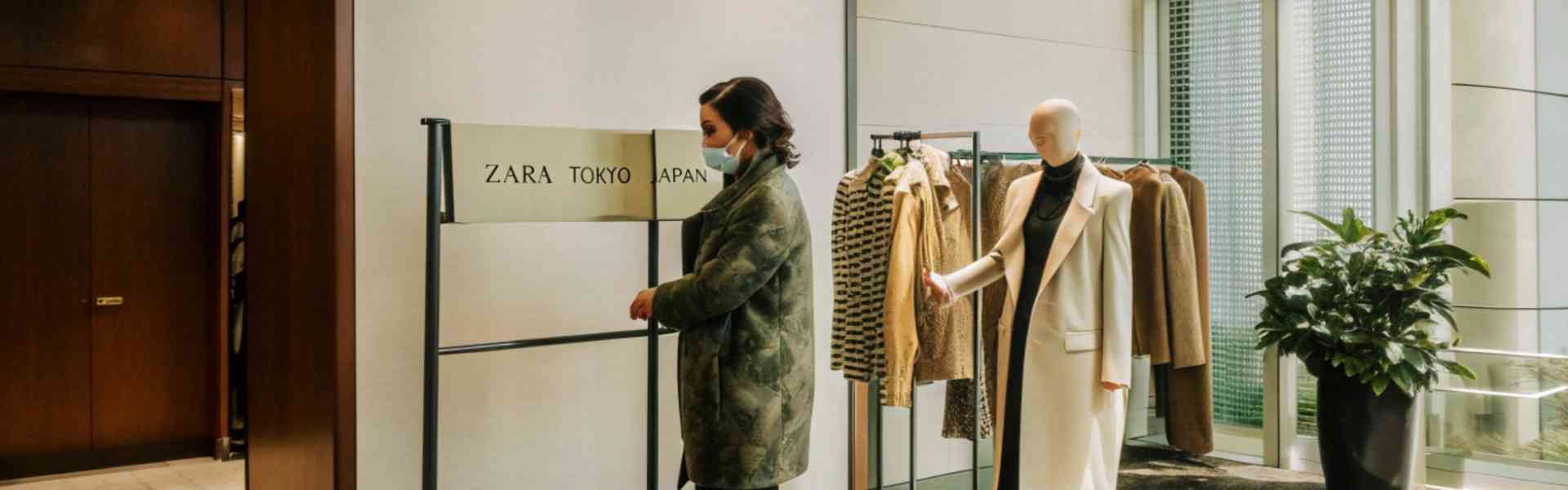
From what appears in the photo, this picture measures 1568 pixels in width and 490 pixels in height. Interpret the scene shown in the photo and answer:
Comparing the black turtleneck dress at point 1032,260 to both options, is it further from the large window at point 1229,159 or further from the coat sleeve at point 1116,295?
the large window at point 1229,159

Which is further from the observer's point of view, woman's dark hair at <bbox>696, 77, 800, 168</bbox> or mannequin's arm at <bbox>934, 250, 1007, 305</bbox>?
mannequin's arm at <bbox>934, 250, 1007, 305</bbox>

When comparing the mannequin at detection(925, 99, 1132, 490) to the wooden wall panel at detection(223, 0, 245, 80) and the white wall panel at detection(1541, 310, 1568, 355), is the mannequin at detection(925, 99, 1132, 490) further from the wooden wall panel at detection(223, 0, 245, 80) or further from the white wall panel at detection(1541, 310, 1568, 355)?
the wooden wall panel at detection(223, 0, 245, 80)

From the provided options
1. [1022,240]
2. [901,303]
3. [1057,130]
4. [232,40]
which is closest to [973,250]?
[901,303]

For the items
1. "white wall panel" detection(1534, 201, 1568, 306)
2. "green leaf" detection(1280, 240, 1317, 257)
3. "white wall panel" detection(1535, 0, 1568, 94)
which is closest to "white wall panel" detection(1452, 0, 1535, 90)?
"white wall panel" detection(1535, 0, 1568, 94)

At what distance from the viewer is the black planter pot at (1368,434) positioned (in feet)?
14.6

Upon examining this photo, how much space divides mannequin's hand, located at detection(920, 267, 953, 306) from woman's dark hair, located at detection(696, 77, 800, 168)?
26.4 inches

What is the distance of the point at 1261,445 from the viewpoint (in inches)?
203

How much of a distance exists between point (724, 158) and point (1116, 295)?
1233mm

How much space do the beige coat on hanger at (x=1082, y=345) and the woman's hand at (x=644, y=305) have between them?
3.77 feet

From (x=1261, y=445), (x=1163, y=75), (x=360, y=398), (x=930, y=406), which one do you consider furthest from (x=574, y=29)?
(x=1261, y=445)

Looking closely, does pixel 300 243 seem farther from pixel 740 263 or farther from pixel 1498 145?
pixel 1498 145

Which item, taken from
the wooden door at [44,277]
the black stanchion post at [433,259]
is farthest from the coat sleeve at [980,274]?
the wooden door at [44,277]

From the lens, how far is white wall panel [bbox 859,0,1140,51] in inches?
197

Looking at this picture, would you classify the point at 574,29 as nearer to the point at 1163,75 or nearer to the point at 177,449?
the point at 1163,75
